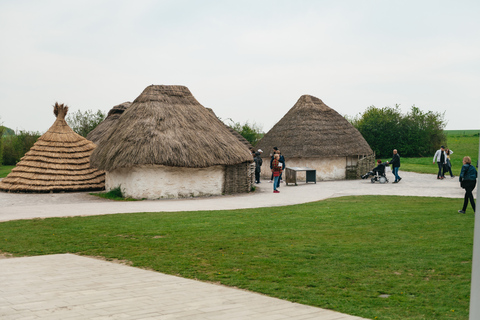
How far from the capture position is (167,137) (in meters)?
22.9

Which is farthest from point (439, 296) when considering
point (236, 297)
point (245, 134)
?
point (245, 134)

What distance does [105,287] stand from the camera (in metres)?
7.50

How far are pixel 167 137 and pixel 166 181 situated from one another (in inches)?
75.4

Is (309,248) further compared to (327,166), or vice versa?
(327,166)

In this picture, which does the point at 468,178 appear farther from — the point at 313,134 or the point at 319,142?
the point at 313,134

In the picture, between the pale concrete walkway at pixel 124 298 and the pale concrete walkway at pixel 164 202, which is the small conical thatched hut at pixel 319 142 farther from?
the pale concrete walkway at pixel 124 298

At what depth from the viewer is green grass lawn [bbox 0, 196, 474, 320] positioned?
23.0ft

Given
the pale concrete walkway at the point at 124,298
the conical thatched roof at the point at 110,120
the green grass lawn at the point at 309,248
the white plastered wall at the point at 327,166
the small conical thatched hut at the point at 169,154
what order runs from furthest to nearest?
the conical thatched roof at the point at 110,120 < the white plastered wall at the point at 327,166 < the small conical thatched hut at the point at 169,154 < the green grass lawn at the point at 309,248 < the pale concrete walkway at the point at 124,298

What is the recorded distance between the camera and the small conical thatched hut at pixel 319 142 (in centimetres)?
3328

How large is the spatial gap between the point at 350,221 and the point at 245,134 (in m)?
35.5

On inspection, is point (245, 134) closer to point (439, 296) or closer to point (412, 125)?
point (412, 125)

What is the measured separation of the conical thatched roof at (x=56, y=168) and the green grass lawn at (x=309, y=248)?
35.6 feet

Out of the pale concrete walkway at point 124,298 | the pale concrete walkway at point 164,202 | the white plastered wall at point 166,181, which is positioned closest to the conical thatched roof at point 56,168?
the pale concrete walkway at point 164,202

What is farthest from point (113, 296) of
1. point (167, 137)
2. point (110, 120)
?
point (110, 120)
